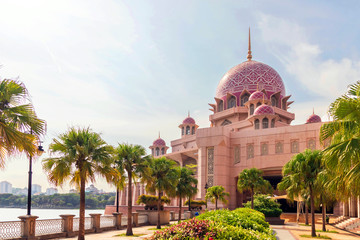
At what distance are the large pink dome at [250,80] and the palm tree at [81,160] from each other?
4674 centimetres

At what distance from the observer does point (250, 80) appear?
211 feet

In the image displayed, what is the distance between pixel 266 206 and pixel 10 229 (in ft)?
85.2

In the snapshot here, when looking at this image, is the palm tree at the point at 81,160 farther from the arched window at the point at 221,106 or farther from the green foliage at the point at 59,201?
the green foliage at the point at 59,201

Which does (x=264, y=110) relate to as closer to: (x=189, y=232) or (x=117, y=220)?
(x=117, y=220)

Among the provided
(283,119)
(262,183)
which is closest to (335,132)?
(262,183)

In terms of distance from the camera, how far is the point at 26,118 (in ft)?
36.8

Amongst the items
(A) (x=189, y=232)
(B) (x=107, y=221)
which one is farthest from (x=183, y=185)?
(A) (x=189, y=232)

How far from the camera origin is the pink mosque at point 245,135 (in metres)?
45.7

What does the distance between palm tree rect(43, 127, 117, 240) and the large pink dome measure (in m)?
46.7

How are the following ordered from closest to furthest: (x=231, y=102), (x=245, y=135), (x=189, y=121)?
(x=245, y=135)
(x=231, y=102)
(x=189, y=121)

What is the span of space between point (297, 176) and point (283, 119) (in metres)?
39.1

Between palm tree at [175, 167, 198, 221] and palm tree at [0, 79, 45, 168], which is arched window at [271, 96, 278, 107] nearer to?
palm tree at [175, 167, 198, 221]

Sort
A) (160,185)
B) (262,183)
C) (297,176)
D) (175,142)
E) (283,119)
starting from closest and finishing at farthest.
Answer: (297,176)
(160,185)
(262,183)
(283,119)
(175,142)

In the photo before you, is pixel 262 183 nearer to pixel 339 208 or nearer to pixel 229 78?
pixel 339 208
